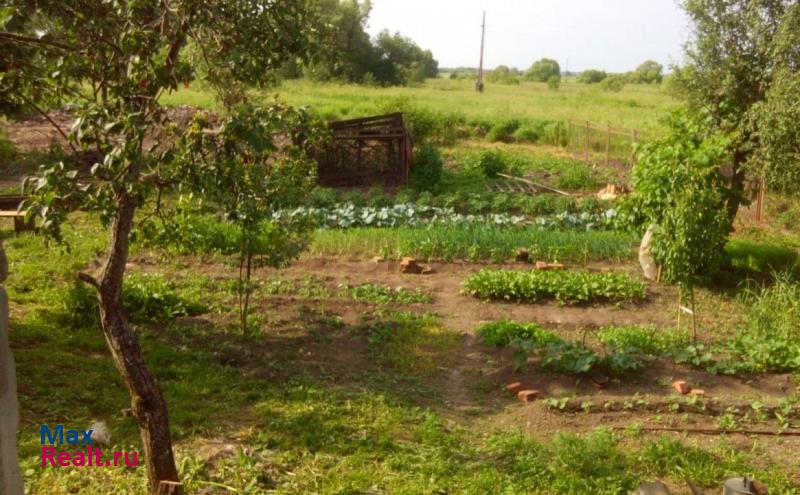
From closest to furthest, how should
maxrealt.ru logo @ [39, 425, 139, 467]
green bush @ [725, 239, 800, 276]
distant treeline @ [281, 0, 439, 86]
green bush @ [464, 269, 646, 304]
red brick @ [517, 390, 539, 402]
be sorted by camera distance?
maxrealt.ru logo @ [39, 425, 139, 467] → red brick @ [517, 390, 539, 402] → green bush @ [464, 269, 646, 304] → green bush @ [725, 239, 800, 276] → distant treeline @ [281, 0, 439, 86]

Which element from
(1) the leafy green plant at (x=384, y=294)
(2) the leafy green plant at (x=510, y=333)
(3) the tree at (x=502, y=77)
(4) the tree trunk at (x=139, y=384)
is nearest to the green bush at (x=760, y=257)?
(2) the leafy green plant at (x=510, y=333)

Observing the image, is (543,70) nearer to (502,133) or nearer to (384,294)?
(502,133)

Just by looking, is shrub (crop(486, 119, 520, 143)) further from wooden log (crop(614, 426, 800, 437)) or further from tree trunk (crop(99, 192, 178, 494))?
tree trunk (crop(99, 192, 178, 494))

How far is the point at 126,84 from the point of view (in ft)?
16.5

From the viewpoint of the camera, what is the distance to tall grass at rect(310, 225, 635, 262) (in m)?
12.8

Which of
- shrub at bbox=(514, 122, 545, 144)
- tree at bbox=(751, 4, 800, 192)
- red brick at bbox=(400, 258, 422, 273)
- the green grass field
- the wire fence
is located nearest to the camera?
tree at bbox=(751, 4, 800, 192)

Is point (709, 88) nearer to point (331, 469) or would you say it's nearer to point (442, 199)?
point (442, 199)

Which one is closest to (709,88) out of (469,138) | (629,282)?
(629,282)

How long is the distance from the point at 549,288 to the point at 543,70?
9444 cm

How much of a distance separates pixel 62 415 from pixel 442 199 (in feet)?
36.8

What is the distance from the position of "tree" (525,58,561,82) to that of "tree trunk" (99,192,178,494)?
91.5 meters

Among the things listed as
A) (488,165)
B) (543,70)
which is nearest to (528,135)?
(488,165)

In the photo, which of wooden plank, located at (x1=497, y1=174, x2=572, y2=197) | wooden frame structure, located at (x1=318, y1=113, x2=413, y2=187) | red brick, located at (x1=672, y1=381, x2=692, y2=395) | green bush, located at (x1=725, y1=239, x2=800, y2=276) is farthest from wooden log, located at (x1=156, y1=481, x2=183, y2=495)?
wooden frame structure, located at (x1=318, y1=113, x2=413, y2=187)

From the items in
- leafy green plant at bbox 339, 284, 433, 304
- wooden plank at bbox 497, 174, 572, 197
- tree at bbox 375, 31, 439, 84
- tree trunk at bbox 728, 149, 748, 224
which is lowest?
leafy green plant at bbox 339, 284, 433, 304
